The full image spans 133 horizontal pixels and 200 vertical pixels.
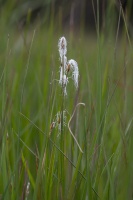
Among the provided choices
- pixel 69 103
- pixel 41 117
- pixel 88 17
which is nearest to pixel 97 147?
pixel 69 103

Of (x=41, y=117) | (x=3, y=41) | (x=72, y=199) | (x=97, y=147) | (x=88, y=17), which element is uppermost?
(x=88, y=17)

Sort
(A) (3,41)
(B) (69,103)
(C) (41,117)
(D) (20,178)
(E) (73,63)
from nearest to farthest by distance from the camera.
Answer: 1. (E) (73,63)
2. (D) (20,178)
3. (B) (69,103)
4. (C) (41,117)
5. (A) (3,41)

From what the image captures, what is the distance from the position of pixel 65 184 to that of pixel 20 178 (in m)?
0.12

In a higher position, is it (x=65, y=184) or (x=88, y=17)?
(x=88, y=17)

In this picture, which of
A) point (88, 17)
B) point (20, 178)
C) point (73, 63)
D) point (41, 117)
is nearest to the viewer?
point (73, 63)

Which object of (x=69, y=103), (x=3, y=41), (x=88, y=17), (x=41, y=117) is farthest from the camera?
(x=88, y=17)

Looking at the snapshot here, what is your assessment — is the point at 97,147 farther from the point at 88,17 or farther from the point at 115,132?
the point at 88,17

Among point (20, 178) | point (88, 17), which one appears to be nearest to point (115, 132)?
point (20, 178)

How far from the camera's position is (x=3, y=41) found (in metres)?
2.26

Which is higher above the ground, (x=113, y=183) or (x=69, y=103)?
(x=69, y=103)

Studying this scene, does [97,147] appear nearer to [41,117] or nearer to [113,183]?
[113,183]

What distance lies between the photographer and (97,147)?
1.08m

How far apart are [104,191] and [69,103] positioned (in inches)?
12.7

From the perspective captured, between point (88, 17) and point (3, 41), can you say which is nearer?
point (3, 41)
